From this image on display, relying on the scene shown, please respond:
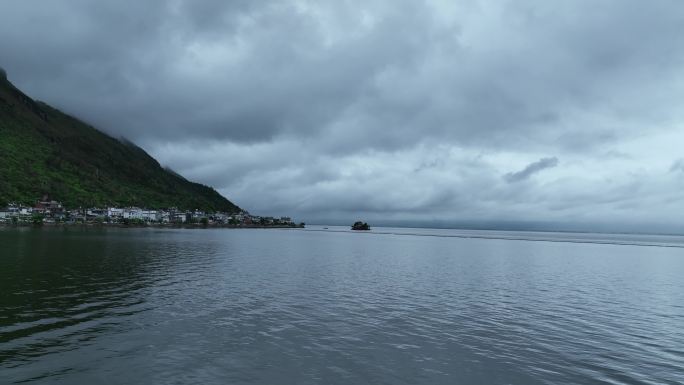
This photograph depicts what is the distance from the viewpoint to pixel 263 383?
2336 cm

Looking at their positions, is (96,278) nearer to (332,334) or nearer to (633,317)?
(332,334)

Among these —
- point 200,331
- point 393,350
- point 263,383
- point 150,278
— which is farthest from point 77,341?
point 150,278

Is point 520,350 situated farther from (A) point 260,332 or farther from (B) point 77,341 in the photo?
(B) point 77,341

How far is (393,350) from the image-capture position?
30359 millimetres

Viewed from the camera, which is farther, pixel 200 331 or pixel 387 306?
pixel 387 306

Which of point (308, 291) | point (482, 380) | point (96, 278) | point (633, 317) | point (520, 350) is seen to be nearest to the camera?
point (482, 380)

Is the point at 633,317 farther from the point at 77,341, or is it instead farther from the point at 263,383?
the point at 77,341

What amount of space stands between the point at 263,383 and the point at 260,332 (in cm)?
1063

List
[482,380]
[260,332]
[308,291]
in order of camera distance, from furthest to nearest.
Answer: [308,291], [260,332], [482,380]

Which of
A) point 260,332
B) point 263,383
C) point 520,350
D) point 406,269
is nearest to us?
point 263,383

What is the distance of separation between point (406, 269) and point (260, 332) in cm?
5912

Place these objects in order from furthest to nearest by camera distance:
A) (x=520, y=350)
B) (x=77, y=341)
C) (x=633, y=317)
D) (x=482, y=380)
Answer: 1. (x=633, y=317)
2. (x=520, y=350)
3. (x=77, y=341)
4. (x=482, y=380)

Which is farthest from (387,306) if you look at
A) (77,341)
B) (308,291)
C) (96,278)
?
(96,278)

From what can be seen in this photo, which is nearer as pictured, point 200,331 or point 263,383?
point 263,383
